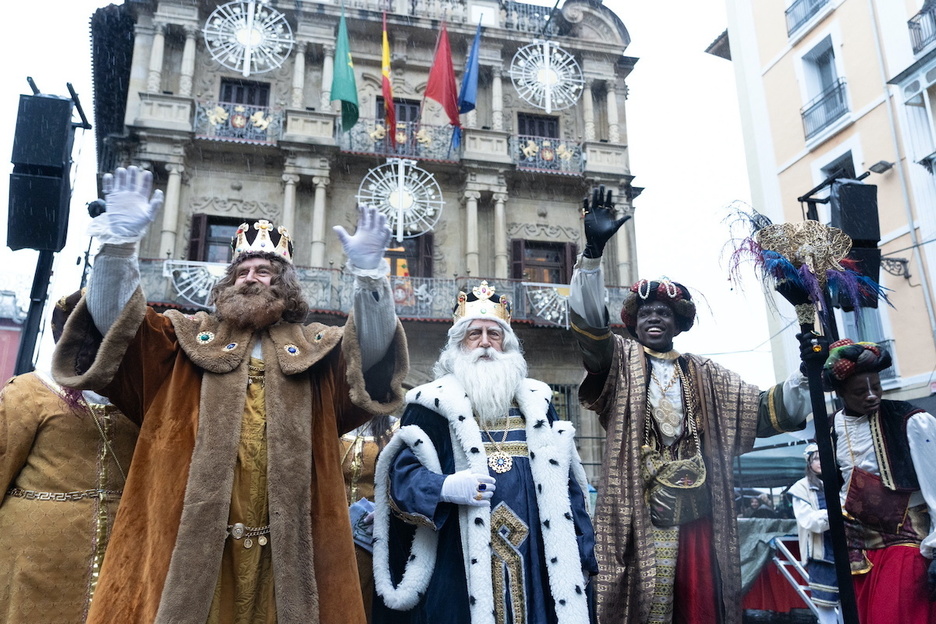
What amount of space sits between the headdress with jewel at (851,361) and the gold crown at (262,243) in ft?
9.60

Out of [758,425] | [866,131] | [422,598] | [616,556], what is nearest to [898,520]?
[758,425]

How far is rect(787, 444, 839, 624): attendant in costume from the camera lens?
5582 millimetres

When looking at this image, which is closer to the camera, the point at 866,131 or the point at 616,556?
the point at 616,556

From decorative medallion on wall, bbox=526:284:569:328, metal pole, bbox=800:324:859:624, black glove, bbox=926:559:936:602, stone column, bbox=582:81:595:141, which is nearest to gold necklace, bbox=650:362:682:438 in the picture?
metal pole, bbox=800:324:859:624

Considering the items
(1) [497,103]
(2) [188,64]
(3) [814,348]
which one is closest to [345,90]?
(2) [188,64]

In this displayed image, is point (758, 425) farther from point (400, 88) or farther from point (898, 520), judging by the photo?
point (400, 88)

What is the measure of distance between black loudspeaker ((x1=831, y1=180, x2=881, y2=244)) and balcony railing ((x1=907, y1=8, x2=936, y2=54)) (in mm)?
10268

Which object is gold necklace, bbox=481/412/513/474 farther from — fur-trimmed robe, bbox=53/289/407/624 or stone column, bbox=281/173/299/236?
stone column, bbox=281/173/299/236

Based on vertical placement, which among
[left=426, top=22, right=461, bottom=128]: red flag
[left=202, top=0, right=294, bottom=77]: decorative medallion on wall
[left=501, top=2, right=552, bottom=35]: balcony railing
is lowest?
[left=426, top=22, right=461, bottom=128]: red flag

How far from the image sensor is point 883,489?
375 centimetres

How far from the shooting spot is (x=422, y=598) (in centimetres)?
315

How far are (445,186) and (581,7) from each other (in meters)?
6.22

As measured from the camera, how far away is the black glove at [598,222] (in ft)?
11.1

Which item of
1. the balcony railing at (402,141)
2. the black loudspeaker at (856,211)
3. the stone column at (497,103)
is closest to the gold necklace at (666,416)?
the black loudspeaker at (856,211)
